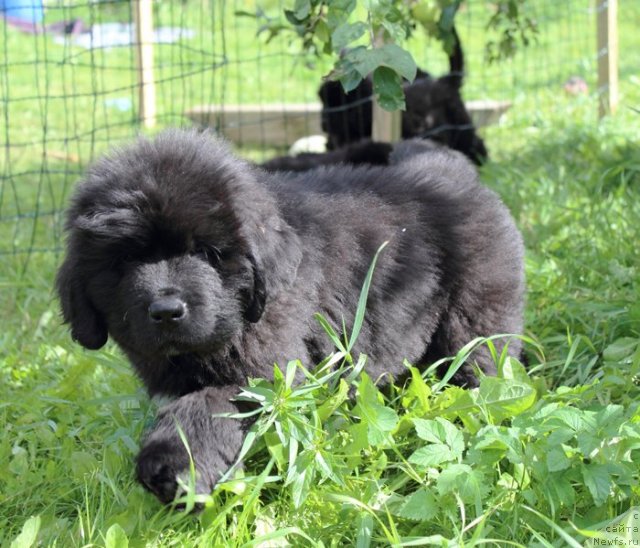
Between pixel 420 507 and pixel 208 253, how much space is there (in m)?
0.88

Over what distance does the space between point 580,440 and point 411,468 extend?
1.47ft

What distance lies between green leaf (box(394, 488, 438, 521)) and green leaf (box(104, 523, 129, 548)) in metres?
0.69

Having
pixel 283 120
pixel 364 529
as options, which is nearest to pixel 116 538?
pixel 364 529

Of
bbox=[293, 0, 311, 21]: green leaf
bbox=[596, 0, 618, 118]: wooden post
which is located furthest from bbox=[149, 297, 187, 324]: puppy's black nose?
bbox=[596, 0, 618, 118]: wooden post

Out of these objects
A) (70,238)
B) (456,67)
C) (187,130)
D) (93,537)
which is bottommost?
(93,537)

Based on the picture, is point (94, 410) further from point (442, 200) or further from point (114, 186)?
point (442, 200)

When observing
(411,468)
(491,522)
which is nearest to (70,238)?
(411,468)

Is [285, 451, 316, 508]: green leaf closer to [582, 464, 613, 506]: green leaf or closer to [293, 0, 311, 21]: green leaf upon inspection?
[582, 464, 613, 506]: green leaf

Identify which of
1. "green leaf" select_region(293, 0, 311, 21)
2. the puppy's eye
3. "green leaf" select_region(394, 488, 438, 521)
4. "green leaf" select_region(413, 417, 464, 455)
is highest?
"green leaf" select_region(293, 0, 311, 21)

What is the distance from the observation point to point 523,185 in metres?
5.23

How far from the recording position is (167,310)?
7.68 feet

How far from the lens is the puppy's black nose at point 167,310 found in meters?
2.34

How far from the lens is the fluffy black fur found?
251 inches

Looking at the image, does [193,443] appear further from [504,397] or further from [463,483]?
[504,397]
